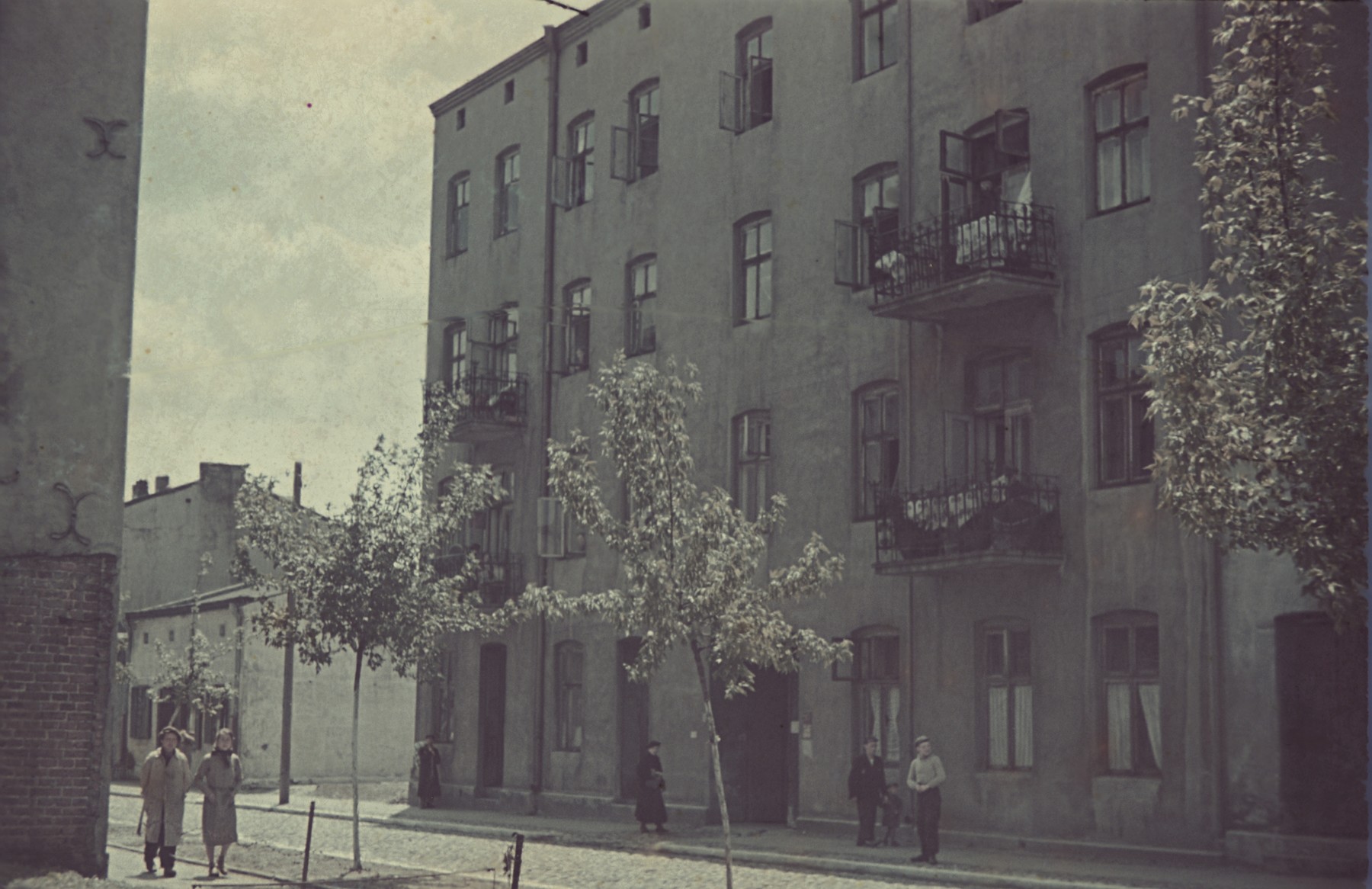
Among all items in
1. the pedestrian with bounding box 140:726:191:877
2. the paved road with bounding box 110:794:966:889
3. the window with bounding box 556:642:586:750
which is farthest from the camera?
the window with bounding box 556:642:586:750

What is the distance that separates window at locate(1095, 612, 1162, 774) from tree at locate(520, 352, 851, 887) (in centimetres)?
510

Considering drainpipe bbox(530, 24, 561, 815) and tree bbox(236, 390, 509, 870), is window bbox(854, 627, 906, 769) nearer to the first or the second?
tree bbox(236, 390, 509, 870)

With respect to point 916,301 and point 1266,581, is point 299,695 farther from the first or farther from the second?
point 1266,581

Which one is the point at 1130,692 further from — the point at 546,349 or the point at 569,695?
the point at 546,349

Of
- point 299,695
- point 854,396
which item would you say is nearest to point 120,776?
point 299,695

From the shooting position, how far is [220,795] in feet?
66.9

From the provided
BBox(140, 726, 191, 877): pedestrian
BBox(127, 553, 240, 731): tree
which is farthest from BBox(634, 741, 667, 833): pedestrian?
BBox(127, 553, 240, 731): tree

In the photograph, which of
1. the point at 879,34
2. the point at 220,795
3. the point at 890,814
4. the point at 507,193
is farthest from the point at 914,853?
the point at 507,193

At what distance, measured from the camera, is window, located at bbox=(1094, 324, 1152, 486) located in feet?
69.8

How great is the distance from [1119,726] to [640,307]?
1338 cm

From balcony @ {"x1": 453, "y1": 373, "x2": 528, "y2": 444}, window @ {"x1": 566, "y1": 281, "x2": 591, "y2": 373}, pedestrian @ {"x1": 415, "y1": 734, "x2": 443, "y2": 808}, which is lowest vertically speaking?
pedestrian @ {"x1": 415, "y1": 734, "x2": 443, "y2": 808}

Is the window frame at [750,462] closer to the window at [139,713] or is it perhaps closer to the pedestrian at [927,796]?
the pedestrian at [927,796]

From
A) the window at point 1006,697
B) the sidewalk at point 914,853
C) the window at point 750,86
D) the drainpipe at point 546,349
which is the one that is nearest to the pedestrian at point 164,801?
the sidewalk at point 914,853

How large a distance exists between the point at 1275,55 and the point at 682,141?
19537mm
